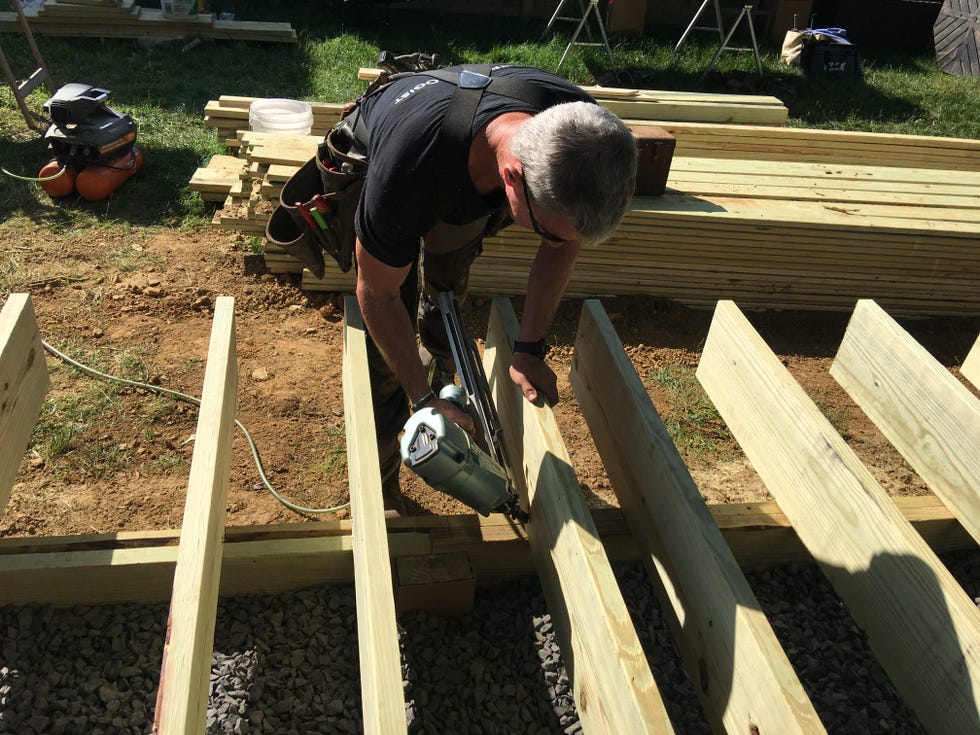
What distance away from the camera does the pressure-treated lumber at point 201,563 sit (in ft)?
5.19

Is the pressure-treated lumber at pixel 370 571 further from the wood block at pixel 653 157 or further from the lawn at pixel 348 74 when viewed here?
the lawn at pixel 348 74

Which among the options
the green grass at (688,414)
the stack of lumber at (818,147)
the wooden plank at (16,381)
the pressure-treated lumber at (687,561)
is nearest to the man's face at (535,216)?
the pressure-treated lumber at (687,561)

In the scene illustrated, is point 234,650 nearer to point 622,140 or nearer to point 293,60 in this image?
point 622,140

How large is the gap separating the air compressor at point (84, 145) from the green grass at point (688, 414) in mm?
4458

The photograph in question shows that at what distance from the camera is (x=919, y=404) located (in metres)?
2.44

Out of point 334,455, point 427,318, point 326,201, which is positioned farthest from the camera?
point 334,455

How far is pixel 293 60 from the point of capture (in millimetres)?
9047

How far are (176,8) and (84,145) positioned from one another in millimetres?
4316

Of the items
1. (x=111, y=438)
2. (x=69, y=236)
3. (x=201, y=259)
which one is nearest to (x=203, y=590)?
(x=111, y=438)

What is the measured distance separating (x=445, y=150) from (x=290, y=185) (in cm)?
128

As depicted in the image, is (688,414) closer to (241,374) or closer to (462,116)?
(241,374)

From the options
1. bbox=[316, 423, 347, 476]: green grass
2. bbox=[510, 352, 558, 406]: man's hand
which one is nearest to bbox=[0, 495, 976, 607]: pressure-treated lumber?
bbox=[510, 352, 558, 406]: man's hand

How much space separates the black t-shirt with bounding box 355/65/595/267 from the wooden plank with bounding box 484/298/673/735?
0.61 metres

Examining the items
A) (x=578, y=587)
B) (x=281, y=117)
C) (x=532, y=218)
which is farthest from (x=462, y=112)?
(x=281, y=117)
